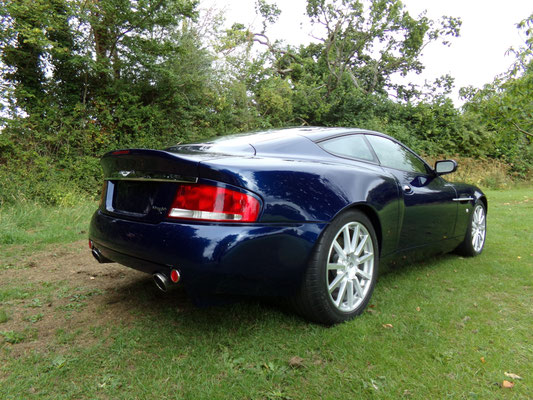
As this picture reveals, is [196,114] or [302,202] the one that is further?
[196,114]

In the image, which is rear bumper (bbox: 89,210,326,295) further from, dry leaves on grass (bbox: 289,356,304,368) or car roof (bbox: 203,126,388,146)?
car roof (bbox: 203,126,388,146)

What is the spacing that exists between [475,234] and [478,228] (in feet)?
0.36

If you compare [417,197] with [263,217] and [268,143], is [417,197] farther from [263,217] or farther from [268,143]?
[263,217]

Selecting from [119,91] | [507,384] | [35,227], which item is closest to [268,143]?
[507,384]

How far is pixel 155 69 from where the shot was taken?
951 centimetres

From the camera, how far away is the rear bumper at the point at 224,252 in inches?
72.6

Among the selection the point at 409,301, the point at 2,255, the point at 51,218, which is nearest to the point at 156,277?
the point at 409,301

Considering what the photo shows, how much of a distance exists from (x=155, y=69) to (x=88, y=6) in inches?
75.9

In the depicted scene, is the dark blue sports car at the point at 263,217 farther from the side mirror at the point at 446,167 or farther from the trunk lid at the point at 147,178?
the side mirror at the point at 446,167

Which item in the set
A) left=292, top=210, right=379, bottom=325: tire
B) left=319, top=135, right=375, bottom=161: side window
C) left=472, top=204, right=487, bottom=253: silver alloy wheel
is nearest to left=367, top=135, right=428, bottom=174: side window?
left=319, top=135, right=375, bottom=161: side window

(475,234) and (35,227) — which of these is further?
(35,227)

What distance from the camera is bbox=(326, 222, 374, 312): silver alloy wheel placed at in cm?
232

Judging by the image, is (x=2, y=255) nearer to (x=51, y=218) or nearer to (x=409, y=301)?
(x=51, y=218)

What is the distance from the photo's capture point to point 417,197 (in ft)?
10.2
